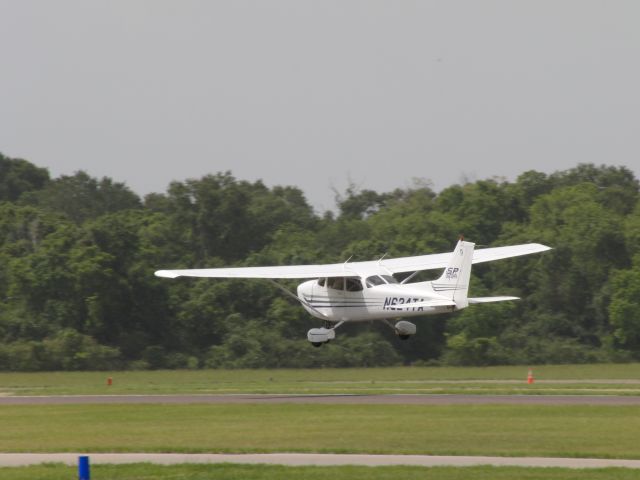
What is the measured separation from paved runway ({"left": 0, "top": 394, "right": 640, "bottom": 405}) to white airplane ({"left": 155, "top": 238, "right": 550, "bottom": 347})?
3742 mm

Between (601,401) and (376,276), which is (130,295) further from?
(601,401)

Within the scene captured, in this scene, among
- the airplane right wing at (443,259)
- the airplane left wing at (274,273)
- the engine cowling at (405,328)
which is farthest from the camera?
the airplane right wing at (443,259)

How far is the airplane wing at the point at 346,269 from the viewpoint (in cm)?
4288

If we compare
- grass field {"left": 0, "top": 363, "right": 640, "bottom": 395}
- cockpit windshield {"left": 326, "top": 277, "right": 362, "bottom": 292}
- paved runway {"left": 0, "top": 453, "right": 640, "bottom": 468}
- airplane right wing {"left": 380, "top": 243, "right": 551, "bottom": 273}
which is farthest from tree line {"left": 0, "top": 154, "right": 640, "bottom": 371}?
paved runway {"left": 0, "top": 453, "right": 640, "bottom": 468}

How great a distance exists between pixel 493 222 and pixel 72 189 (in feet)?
Answer: 121

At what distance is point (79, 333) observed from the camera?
57844 mm

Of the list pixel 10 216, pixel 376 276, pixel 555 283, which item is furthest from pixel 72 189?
pixel 376 276

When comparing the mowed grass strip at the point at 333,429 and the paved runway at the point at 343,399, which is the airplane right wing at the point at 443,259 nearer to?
the paved runway at the point at 343,399

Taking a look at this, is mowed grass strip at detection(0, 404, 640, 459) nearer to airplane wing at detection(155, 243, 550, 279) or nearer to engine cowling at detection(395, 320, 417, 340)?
engine cowling at detection(395, 320, 417, 340)

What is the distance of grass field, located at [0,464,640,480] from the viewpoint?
66.5ft

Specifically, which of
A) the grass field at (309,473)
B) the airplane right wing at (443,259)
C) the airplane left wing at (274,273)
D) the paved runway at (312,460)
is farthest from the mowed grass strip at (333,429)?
the airplane right wing at (443,259)

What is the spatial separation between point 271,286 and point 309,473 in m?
39.7

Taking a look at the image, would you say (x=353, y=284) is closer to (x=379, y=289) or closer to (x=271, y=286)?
(x=379, y=289)

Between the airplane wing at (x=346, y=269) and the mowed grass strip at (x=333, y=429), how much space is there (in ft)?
28.4
